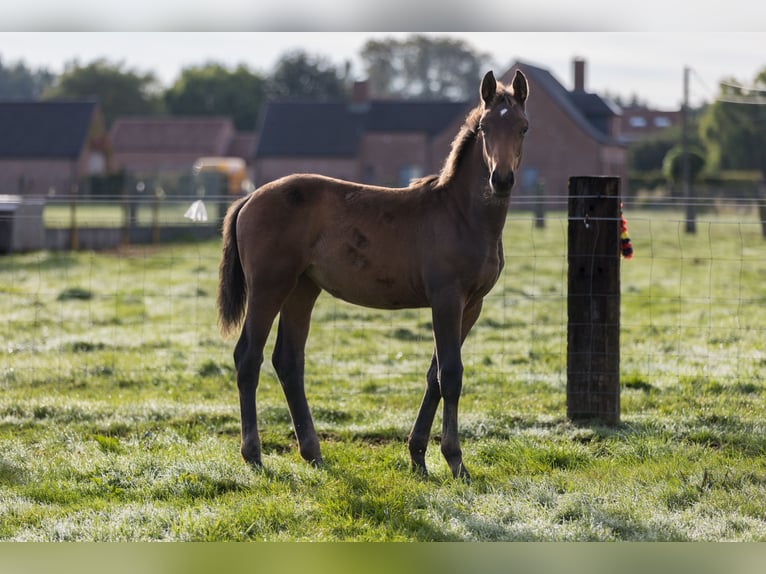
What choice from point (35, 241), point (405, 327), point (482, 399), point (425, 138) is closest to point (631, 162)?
point (425, 138)

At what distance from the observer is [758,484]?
576 centimetres

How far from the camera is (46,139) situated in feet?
201

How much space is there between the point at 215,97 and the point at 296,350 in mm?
91865

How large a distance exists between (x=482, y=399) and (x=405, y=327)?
416 centimetres

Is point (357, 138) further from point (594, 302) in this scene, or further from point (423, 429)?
point (423, 429)

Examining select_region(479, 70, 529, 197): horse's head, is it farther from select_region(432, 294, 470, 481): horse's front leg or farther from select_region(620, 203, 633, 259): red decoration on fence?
select_region(620, 203, 633, 259): red decoration on fence

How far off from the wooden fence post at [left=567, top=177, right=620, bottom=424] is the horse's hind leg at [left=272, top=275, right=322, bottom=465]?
7.37 feet

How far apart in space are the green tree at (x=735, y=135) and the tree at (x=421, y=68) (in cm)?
6533

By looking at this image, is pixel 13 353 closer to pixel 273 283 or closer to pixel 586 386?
pixel 273 283

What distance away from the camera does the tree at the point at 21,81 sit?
13062cm

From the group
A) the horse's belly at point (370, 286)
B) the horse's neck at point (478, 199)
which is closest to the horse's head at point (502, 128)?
the horse's neck at point (478, 199)

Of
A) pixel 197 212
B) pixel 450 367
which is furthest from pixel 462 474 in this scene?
pixel 197 212

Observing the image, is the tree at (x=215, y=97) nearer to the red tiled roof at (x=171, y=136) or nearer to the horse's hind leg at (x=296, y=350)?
the red tiled roof at (x=171, y=136)

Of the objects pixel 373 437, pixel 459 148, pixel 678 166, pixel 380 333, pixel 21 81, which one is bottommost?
pixel 373 437
